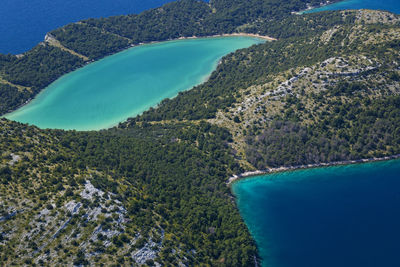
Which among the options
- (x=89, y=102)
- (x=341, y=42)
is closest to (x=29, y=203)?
(x=89, y=102)

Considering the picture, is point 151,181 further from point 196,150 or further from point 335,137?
point 335,137

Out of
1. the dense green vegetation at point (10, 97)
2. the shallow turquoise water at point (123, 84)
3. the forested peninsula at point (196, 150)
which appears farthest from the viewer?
the dense green vegetation at point (10, 97)

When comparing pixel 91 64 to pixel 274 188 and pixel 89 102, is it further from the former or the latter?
pixel 274 188

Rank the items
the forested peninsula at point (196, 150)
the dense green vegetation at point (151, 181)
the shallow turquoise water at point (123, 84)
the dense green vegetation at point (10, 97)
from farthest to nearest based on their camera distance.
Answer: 1. the dense green vegetation at point (10, 97)
2. the shallow turquoise water at point (123, 84)
3. the dense green vegetation at point (151, 181)
4. the forested peninsula at point (196, 150)

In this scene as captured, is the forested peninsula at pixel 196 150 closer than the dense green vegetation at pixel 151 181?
Yes

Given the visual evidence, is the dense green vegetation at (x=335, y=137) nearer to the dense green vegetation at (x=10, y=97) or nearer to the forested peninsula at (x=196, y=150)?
the forested peninsula at (x=196, y=150)

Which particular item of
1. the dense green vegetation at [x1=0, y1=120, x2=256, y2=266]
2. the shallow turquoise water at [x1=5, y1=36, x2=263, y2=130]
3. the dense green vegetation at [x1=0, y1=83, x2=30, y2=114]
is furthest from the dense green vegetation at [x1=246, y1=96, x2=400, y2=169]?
the dense green vegetation at [x1=0, y1=83, x2=30, y2=114]

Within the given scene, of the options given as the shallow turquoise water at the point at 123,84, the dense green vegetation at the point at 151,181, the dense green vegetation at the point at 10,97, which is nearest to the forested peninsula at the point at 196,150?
the dense green vegetation at the point at 151,181
